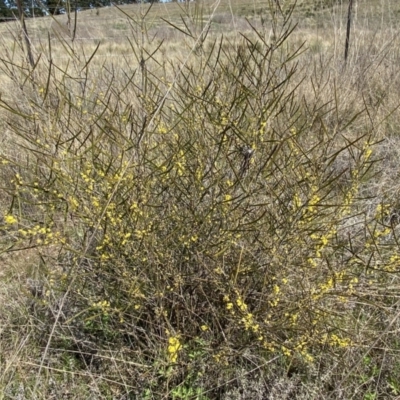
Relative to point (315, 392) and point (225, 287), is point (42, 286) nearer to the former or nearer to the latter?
point (225, 287)

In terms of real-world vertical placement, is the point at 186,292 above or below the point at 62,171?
below

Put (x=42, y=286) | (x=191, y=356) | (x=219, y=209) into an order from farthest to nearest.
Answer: (x=42, y=286) < (x=191, y=356) < (x=219, y=209)

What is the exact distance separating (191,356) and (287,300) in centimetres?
35

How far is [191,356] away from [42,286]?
69cm

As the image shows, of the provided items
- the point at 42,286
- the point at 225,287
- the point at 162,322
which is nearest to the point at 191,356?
the point at 162,322

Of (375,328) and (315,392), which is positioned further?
(375,328)

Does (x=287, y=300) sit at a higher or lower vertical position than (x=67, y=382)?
higher

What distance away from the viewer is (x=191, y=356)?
1.16 meters

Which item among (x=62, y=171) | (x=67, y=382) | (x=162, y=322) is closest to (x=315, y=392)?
(x=162, y=322)

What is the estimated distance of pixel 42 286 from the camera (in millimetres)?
1481

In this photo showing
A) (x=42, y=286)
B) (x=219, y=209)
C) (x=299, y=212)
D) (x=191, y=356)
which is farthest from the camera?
(x=42, y=286)

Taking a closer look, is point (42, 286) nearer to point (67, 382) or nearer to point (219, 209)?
point (67, 382)

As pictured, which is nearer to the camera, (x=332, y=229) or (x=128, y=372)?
(x=332, y=229)

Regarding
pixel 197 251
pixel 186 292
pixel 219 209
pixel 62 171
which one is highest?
pixel 62 171
